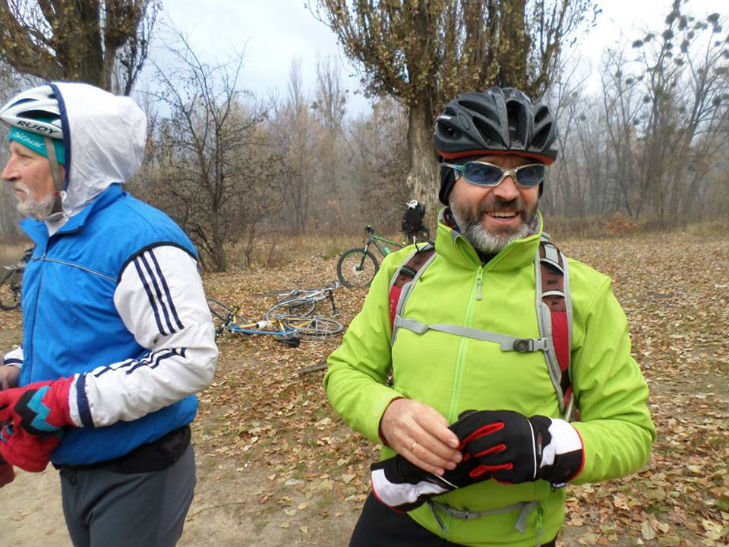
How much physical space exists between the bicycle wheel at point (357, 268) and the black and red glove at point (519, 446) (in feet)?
30.9

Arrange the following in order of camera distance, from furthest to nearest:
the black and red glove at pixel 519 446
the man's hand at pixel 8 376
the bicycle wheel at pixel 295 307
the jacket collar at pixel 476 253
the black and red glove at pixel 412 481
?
the bicycle wheel at pixel 295 307 < the man's hand at pixel 8 376 < the jacket collar at pixel 476 253 < the black and red glove at pixel 412 481 < the black and red glove at pixel 519 446

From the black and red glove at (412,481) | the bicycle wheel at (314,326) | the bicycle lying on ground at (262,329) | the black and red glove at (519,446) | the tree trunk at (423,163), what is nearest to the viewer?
the black and red glove at (519,446)

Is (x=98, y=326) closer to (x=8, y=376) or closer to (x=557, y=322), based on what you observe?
(x=8, y=376)

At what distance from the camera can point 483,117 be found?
1456 millimetres

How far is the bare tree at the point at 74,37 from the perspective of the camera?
876 cm

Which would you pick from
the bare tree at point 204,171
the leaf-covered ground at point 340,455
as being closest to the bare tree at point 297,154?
the bare tree at point 204,171

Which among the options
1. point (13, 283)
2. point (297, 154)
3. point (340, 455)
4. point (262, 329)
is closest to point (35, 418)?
point (340, 455)

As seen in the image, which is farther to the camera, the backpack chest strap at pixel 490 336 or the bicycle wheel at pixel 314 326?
the bicycle wheel at pixel 314 326

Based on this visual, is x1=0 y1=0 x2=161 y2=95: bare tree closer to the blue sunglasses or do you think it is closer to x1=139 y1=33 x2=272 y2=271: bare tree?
x1=139 y1=33 x2=272 y2=271: bare tree

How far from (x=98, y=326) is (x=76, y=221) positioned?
365 mm

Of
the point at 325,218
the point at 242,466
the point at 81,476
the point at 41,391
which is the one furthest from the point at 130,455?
the point at 325,218

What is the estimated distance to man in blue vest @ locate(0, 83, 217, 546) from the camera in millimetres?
1437

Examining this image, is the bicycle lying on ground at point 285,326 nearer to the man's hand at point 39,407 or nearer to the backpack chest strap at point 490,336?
the man's hand at point 39,407

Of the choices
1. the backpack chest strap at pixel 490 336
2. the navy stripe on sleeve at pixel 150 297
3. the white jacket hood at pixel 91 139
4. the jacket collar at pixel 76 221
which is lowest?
the backpack chest strap at pixel 490 336
